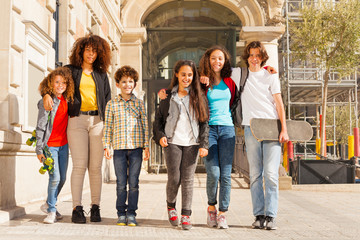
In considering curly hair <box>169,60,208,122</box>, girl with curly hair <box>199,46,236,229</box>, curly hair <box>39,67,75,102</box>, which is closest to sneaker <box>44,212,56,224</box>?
curly hair <box>39,67,75,102</box>

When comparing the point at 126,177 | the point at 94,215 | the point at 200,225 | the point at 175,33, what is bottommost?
the point at 200,225

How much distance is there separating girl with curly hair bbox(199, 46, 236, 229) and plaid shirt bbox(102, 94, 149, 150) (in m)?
0.76

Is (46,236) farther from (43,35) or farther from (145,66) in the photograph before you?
(145,66)

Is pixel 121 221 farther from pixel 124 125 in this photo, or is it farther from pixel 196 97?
pixel 196 97

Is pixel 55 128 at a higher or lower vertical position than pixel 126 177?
higher

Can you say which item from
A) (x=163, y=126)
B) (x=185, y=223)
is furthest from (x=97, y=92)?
(x=185, y=223)

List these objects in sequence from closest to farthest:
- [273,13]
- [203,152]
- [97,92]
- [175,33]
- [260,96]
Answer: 1. [203,152]
2. [260,96]
3. [97,92]
4. [273,13]
5. [175,33]

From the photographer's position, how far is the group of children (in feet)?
17.6

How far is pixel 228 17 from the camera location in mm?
19406

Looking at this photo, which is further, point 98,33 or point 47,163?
point 98,33

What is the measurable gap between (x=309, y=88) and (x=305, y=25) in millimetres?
6736

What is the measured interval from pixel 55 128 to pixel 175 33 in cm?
1478

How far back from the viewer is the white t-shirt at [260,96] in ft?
18.1

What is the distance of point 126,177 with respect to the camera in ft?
18.3
